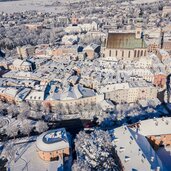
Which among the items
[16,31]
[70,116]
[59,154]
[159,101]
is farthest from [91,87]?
[16,31]

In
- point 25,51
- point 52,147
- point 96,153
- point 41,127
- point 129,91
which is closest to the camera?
point 96,153

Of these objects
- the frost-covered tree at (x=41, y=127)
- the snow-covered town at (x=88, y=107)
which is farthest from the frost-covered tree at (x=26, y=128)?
the frost-covered tree at (x=41, y=127)

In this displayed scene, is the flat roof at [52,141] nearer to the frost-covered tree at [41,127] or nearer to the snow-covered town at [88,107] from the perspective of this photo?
the snow-covered town at [88,107]

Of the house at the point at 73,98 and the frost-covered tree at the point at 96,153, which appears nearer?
the frost-covered tree at the point at 96,153

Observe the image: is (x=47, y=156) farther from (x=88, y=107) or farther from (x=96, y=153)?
(x=88, y=107)

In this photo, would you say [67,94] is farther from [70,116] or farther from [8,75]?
[8,75]

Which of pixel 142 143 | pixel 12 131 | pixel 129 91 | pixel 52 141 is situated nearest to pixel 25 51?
pixel 129 91

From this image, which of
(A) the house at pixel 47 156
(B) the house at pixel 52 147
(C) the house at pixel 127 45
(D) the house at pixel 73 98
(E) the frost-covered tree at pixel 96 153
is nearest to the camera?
(E) the frost-covered tree at pixel 96 153
